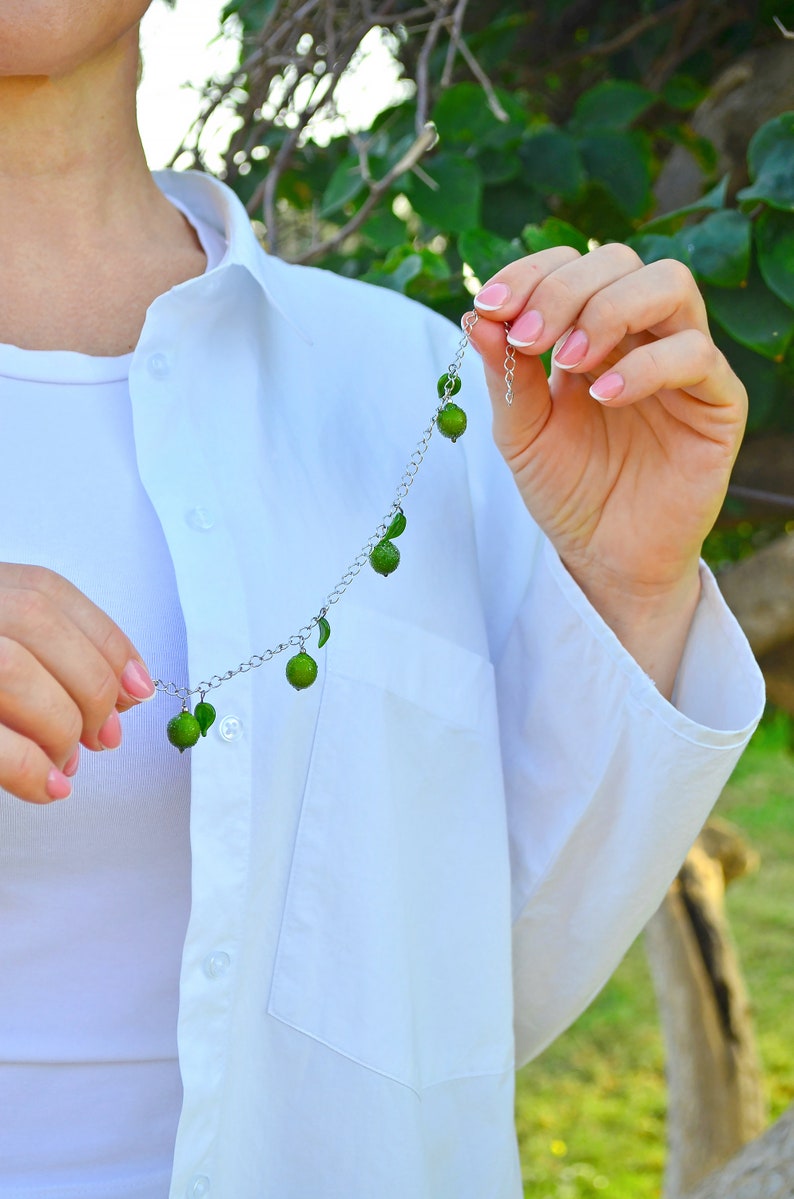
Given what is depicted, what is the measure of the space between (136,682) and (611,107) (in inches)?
50.1

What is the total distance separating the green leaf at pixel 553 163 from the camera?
1.70 meters

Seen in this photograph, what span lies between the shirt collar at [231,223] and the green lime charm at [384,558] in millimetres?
306

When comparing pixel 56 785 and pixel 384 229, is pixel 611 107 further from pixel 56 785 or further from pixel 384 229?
pixel 56 785

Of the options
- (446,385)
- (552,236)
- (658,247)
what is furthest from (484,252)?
(446,385)

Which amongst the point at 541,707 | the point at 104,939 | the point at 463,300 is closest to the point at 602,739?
the point at 541,707

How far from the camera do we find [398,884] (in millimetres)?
1126

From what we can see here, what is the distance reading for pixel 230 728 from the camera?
1.04 metres

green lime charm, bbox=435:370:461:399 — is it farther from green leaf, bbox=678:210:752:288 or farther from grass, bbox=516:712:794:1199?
grass, bbox=516:712:794:1199

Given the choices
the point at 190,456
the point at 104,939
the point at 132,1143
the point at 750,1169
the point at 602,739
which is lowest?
the point at 750,1169

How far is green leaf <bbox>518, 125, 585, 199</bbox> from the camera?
1704 mm

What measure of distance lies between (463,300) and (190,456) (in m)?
0.66

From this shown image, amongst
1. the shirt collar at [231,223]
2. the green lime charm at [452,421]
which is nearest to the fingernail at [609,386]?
the green lime charm at [452,421]

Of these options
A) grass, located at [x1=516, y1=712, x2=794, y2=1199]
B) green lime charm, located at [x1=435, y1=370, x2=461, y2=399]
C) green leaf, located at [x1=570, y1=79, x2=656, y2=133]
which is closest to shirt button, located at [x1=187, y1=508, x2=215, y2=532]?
green lime charm, located at [x1=435, y1=370, x2=461, y2=399]

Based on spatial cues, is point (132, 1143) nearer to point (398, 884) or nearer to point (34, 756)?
point (398, 884)
